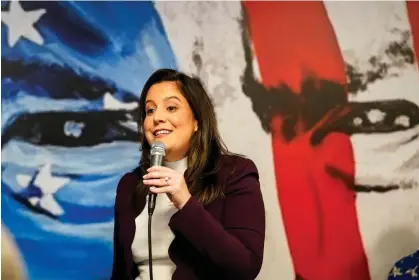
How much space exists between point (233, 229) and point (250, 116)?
650 mm

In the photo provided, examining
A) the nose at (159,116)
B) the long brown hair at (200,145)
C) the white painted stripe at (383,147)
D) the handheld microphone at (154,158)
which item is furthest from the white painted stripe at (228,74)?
the handheld microphone at (154,158)

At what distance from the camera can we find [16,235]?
165cm

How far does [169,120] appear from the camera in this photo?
1.17 m

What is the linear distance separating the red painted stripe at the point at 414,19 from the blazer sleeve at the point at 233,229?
0.88 metres

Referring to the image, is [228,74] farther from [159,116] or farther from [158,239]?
[158,239]

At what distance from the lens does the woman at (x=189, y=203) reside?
102 centimetres

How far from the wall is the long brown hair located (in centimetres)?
43

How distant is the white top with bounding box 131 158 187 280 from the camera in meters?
1.17

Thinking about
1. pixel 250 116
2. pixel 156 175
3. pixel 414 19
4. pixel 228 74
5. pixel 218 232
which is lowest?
pixel 218 232

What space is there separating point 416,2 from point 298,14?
0.41m

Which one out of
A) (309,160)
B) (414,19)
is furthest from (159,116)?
(414,19)

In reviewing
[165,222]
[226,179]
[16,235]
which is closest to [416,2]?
[226,179]

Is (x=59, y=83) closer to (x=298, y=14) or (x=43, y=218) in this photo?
(x=43, y=218)

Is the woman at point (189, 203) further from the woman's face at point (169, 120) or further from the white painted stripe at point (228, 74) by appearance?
the white painted stripe at point (228, 74)
